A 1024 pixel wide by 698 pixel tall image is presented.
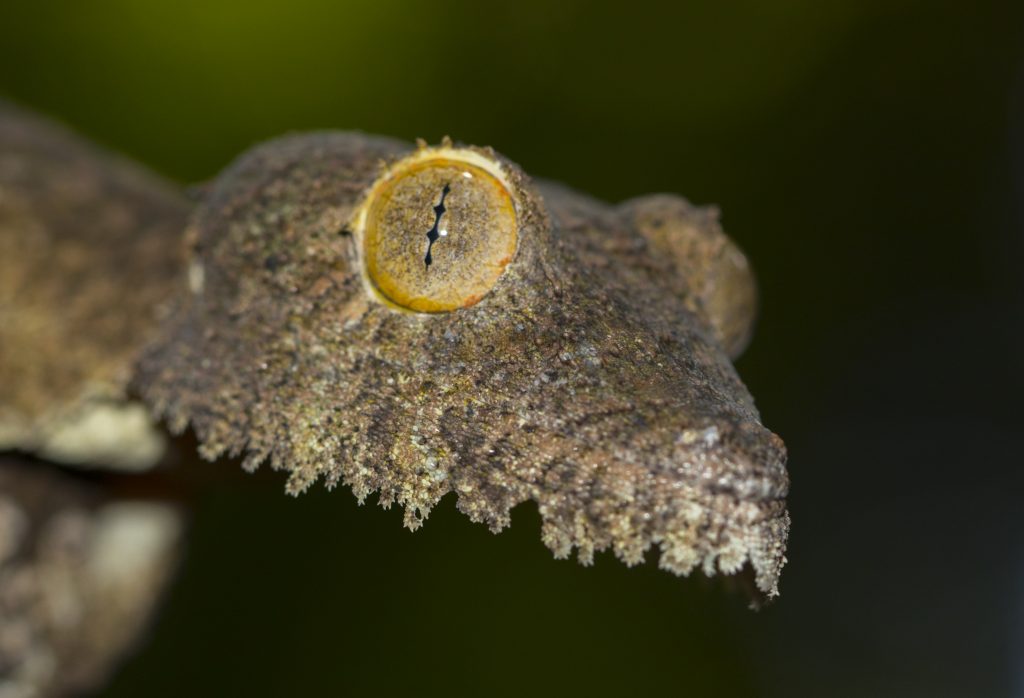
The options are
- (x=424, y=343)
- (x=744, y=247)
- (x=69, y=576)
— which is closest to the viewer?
(x=424, y=343)

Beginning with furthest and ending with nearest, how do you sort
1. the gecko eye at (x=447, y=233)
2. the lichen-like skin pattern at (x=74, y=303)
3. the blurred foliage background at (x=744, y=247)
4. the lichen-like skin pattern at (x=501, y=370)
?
the blurred foliage background at (x=744, y=247)
the lichen-like skin pattern at (x=74, y=303)
the gecko eye at (x=447, y=233)
the lichen-like skin pattern at (x=501, y=370)

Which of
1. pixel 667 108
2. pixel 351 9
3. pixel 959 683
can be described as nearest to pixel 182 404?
pixel 351 9

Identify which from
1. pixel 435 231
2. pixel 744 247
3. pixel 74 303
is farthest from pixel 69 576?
pixel 744 247

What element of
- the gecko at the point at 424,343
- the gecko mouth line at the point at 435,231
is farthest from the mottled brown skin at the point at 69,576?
the gecko mouth line at the point at 435,231

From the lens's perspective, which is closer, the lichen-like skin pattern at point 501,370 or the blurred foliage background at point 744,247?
the lichen-like skin pattern at point 501,370

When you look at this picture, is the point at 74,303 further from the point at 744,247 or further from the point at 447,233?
the point at 744,247

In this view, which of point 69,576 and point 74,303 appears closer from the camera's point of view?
point 74,303

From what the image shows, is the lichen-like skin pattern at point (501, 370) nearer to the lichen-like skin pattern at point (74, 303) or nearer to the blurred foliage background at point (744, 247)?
the lichen-like skin pattern at point (74, 303)

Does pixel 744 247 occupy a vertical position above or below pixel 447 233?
above
